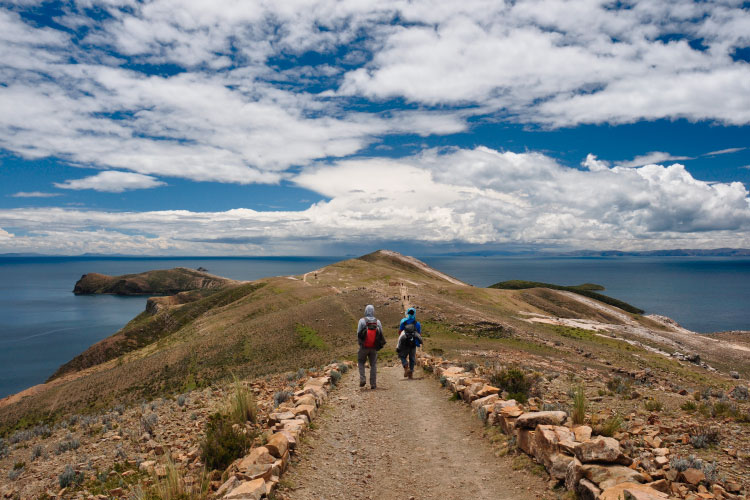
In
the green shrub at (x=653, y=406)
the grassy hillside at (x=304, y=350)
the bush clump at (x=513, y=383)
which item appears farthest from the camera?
the grassy hillside at (x=304, y=350)

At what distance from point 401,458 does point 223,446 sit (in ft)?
12.6

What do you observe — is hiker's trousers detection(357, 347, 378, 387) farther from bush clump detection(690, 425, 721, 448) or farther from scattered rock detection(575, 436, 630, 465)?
bush clump detection(690, 425, 721, 448)

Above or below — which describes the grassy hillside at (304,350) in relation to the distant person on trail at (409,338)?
below

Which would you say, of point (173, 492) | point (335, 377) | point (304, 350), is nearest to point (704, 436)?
point (173, 492)

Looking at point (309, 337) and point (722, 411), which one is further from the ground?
point (722, 411)

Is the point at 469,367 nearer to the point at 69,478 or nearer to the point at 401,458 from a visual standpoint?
the point at 401,458

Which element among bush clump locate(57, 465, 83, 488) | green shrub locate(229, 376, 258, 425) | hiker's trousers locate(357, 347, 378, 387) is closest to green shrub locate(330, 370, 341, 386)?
hiker's trousers locate(357, 347, 378, 387)

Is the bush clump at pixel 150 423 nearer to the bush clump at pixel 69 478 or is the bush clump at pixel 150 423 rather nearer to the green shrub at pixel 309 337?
the bush clump at pixel 69 478

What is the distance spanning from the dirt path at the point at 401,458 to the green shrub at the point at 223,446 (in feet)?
4.04

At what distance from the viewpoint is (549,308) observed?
84.3 m

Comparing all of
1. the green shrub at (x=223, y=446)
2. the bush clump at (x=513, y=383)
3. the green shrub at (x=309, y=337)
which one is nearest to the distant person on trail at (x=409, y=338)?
the bush clump at (x=513, y=383)

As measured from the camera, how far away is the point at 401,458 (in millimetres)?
8836

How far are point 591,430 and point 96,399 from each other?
37.3m

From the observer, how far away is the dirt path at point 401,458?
23.9 ft
